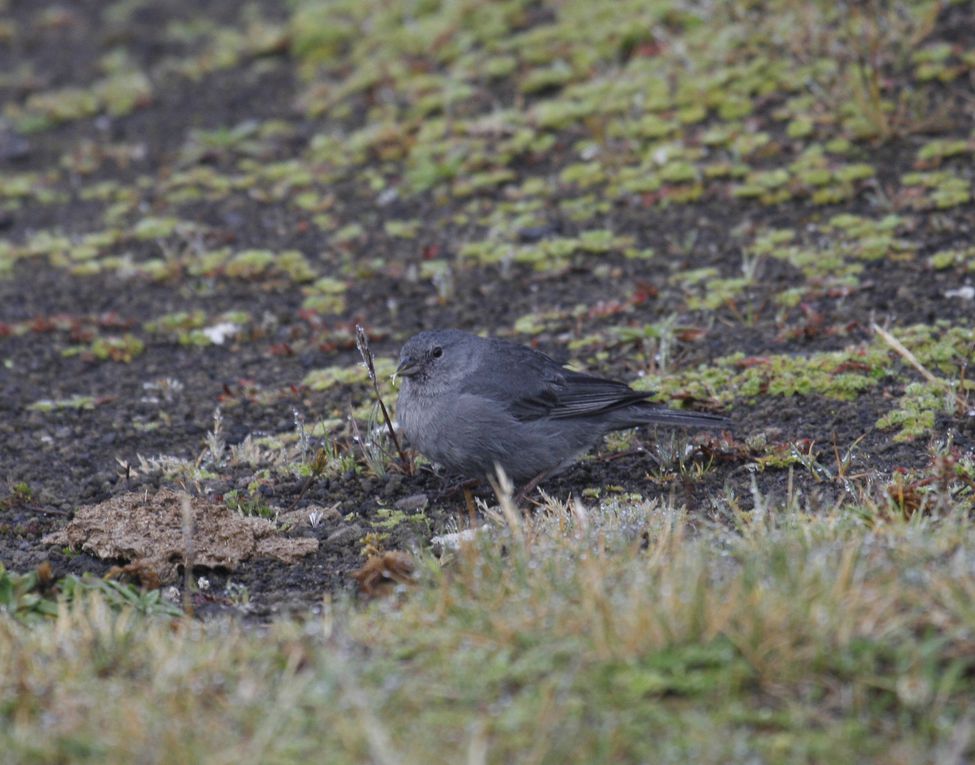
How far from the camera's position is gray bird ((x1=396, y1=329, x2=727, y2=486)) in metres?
6.06

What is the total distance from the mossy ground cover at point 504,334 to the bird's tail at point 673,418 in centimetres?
17

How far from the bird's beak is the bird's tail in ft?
3.82

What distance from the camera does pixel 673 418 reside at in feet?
19.8

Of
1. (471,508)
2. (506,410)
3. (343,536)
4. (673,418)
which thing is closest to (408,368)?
(506,410)

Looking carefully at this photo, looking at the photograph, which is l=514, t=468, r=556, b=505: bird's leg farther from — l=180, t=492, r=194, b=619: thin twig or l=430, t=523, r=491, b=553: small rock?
l=180, t=492, r=194, b=619: thin twig

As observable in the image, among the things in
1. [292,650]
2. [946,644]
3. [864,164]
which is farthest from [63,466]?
[864,164]

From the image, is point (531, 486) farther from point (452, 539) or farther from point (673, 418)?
point (452, 539)

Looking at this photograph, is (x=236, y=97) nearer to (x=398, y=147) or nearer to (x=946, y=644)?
(x=398, y=147)

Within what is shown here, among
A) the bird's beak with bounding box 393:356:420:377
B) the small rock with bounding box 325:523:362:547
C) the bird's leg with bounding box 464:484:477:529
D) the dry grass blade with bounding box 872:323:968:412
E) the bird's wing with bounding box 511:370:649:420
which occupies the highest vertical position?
the bird's beak with bounding box 393:356:420:377

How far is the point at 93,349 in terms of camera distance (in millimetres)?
8258

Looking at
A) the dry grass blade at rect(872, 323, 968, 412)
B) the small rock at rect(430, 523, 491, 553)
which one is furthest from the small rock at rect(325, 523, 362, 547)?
the dry grass blade at rect(872, 323, 968, 412)

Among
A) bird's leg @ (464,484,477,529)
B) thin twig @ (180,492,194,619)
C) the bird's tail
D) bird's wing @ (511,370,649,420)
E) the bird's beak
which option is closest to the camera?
thin twig @ (180,492,194,619)

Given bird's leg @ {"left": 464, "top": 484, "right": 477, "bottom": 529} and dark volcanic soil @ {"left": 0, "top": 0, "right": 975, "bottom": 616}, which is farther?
dark volcanic soil @ {"left": 0, "top": 0, "right": 975, "bottom": 616}

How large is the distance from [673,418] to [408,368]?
57.5 inches
